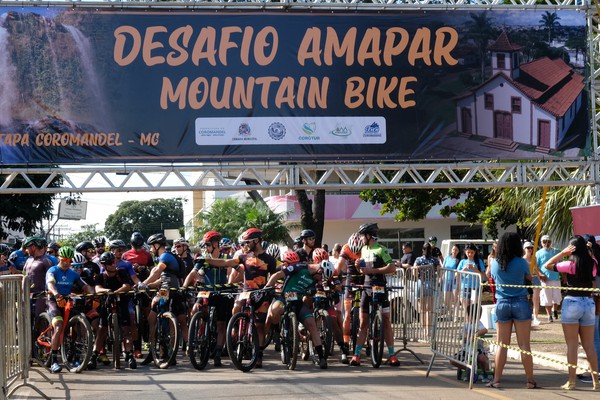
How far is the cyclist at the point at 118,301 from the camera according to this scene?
45.4ft

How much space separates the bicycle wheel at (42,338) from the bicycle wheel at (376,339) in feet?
14.9

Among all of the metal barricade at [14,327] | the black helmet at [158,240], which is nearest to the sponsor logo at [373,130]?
the black helmet at [158,240]

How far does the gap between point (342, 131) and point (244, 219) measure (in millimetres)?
29249

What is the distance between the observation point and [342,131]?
55.5 ft

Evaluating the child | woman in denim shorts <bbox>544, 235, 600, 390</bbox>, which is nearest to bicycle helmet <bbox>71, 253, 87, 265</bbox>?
the child

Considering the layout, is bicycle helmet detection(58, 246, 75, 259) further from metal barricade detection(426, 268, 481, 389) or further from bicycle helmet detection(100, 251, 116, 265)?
metal barricade detection(426, 268, 481, 389)

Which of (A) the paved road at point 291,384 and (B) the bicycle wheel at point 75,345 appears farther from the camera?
(B) the bicycle wheel at point 75,345

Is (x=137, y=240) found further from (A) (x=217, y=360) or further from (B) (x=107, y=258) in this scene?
(A) (x=217, y=360)

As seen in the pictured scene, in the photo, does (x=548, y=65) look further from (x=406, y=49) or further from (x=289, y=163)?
(x=289, y=163)

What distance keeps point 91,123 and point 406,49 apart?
5918 mm

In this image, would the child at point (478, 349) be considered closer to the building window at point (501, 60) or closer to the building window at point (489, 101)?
the building window at point (489, 101)

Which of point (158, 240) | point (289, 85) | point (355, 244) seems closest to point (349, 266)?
point (355, 244)

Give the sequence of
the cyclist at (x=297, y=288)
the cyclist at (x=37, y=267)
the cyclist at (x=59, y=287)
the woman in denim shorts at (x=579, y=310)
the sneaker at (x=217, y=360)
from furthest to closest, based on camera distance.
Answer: the cyclist at (x=37, y=267)
the sneaker at (x=217, y=360)
the cyclist at (x=59, y=287)
the cyclist at (x=297, y=288)
the woman in denim shorts at (x=579, y=310)

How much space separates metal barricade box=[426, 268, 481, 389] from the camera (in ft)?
35.9
